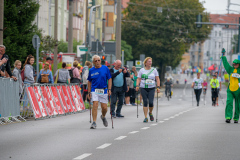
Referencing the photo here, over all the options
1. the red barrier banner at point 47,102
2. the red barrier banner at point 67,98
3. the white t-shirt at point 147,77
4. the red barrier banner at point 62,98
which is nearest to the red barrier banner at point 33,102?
the red barrier banner at point 47,102

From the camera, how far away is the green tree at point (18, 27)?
29.8 m

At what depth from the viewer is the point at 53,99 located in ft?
69.9

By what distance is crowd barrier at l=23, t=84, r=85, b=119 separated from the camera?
772 inches

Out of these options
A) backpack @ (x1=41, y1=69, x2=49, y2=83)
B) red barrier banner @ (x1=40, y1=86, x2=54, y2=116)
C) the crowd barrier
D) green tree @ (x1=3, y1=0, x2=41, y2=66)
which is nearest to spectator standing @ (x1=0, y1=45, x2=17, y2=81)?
the crowd barrier

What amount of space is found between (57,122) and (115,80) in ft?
9.26

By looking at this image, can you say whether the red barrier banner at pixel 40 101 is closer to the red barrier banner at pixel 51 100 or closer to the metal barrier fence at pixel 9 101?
the red barrier banner at pixel 51 100

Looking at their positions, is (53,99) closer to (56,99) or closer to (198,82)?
(56,99)

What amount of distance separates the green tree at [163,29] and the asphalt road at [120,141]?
211ft

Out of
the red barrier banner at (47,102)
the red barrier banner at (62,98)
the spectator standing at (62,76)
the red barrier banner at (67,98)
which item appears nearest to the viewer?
the red barrier banner at (47,102)

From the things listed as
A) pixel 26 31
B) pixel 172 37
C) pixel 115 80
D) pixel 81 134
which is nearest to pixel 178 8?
pixel 172 37

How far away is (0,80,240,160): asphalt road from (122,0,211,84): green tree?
64.4 meters

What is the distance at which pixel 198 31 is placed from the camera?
83625 millimetres

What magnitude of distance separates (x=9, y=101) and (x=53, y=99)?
10.2 ft

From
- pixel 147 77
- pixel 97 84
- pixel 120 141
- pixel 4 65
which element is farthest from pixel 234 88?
pixel 120 141
